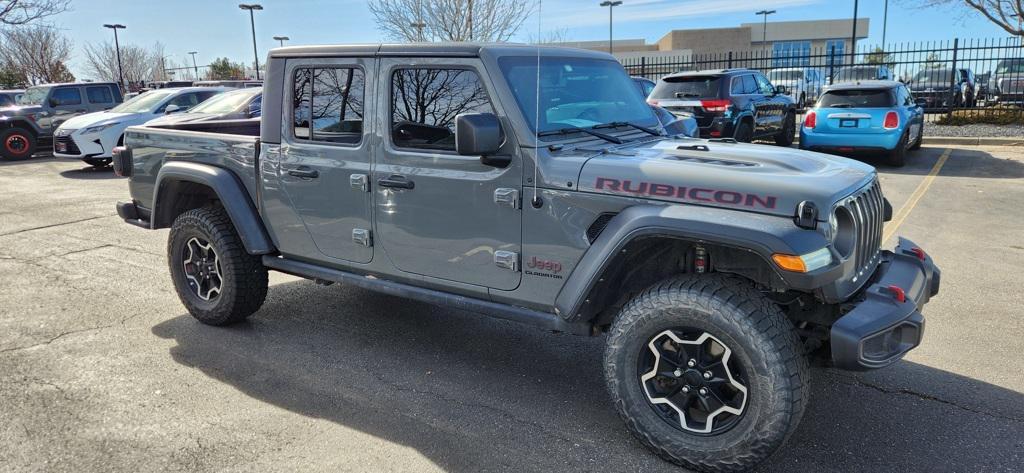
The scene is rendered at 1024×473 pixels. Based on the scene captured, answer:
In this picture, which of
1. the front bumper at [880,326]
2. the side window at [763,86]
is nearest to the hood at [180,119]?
the front bumper at [880,326]

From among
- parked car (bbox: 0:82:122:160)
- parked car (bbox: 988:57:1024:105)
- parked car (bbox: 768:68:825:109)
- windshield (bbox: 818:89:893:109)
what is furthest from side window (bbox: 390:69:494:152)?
parked car (bbox: 768:68:825:109)

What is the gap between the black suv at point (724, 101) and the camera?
12.3 m

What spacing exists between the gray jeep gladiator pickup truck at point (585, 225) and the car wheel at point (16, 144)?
16097 mm

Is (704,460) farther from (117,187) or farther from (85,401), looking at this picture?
(117,187)

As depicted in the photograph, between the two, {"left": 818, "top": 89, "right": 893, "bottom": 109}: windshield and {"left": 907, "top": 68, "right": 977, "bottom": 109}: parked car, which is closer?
{"left": 818, "top": 89, "right": 893, "bottom": 109}: windshield

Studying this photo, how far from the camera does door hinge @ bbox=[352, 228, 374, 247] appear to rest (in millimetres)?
4191

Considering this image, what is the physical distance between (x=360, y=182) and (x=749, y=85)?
10739mm

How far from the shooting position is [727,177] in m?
3.14

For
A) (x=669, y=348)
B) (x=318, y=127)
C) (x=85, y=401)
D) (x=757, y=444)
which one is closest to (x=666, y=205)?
(x=669, y=348)

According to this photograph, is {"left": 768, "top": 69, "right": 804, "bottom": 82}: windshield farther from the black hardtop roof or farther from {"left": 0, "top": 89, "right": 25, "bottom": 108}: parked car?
{"left": 0, "top": 89, "right": 25, "bottom": 108}: parked car

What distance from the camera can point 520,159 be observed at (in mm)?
3557

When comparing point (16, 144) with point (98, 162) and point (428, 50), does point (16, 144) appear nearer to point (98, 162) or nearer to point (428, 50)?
point (98, 162)

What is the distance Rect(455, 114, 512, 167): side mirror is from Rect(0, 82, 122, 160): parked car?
58.5 feet

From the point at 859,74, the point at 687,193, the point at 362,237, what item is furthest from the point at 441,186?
the point at 859,74
